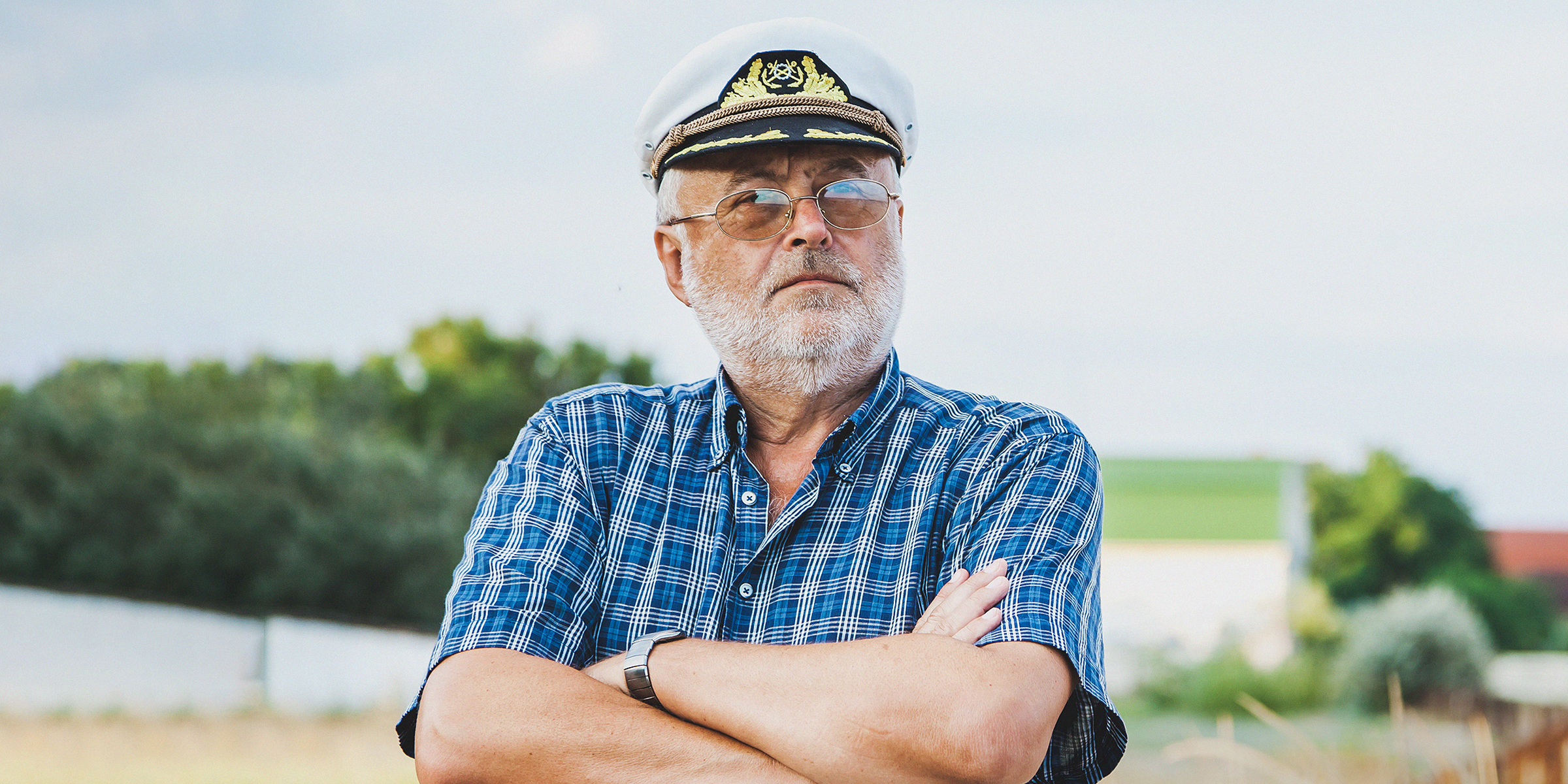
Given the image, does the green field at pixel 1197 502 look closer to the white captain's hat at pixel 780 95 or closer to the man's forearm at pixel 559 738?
the white captain's hat at pixel 780 95

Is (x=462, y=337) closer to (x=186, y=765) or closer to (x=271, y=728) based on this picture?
(x=271, y=728)

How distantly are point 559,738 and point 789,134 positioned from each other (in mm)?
1013

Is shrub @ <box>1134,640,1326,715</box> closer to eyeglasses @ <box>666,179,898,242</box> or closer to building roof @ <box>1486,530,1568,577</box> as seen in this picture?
eyeglasses @ <box>666,179,898,242</box>

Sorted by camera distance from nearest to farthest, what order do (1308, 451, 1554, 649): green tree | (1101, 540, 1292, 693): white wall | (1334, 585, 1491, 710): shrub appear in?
(1334, 585, 1491, 710): shrub < (1101, 540, 1292, 693): white wall < (1308, 451, 1554, 649): green tree

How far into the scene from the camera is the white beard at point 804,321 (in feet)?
7.09

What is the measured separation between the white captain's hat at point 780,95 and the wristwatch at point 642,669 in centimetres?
82

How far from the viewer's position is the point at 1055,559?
1.89 m

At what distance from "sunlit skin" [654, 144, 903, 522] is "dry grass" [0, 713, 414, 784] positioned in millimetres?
5009

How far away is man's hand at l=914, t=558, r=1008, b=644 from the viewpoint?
1826 mm

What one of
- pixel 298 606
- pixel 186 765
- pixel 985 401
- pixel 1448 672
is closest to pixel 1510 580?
pixel 1448 672

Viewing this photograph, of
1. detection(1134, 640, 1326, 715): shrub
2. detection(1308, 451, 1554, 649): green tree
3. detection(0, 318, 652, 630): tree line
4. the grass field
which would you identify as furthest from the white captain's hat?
detection(1308, 451, 1554, 649): green tree

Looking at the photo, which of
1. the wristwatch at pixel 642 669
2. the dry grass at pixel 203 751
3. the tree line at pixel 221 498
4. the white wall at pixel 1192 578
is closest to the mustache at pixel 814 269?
the wristwatch at pixel 642 669

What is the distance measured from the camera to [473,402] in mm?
21656

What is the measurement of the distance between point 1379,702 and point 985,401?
12.9m
